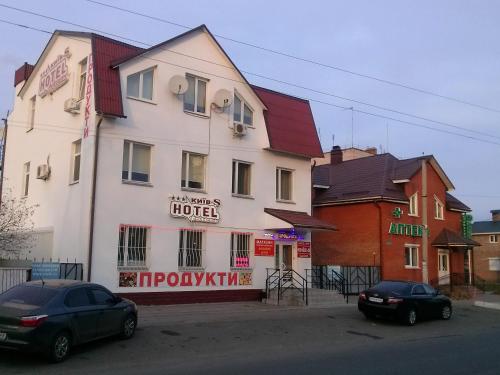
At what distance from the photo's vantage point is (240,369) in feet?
31.6

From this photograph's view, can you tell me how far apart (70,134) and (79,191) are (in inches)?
103

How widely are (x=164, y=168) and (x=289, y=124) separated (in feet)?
22.8

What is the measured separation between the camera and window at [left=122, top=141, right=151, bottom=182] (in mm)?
18969

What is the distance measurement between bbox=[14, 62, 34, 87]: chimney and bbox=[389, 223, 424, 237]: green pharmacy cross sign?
66.5 ft

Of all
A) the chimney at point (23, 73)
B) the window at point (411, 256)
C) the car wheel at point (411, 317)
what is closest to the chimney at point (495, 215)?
the window at point (411, 256)

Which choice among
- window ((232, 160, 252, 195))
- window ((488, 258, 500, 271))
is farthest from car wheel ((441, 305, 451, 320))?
window ((488, 258, 500, 271))

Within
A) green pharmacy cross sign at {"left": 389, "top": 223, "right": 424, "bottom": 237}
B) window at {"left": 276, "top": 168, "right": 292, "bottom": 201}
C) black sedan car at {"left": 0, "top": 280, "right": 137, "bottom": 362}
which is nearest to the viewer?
black sedan car at {"left": 0, "top": 280, "right": 137, "bottom": 362}

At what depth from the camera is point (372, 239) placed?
29266mm

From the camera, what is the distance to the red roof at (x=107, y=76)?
18000 millimetres

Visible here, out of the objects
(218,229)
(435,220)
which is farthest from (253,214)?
(435,220)

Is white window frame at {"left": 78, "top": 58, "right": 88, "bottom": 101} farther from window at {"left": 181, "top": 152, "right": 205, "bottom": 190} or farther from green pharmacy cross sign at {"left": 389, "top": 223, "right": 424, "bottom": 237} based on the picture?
green pharmacy cross sign at {"left": 389, "top": 223, "right": 424, "bottom": 237}

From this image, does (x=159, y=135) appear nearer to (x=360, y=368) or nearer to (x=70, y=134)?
(x=70, y=134)

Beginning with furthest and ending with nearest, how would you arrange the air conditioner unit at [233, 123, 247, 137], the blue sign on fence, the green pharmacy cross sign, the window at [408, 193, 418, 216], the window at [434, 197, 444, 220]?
the window at [434, 197, 444, 220] → the window at [408, 193, 418, 216] → the green pharmacy cross sign → the air conditioner unit at [233, 123, 247, 137] → the blue sign on fence

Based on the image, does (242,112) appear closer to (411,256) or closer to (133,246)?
(133,246)
